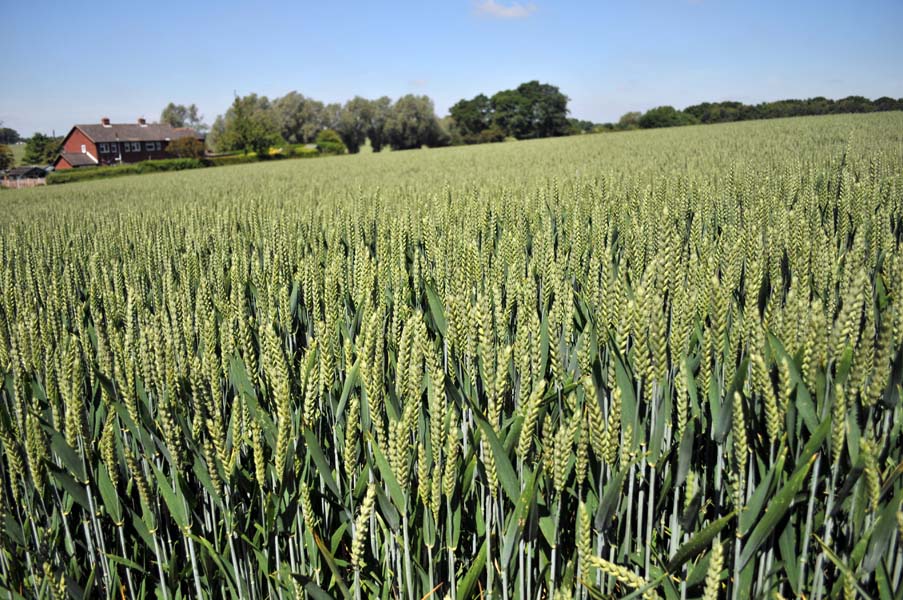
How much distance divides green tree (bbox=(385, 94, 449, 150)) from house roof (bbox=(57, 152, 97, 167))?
3065 cm

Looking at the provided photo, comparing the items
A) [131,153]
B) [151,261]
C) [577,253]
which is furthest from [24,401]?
[131,153]

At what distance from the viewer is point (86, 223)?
7262 millimetres

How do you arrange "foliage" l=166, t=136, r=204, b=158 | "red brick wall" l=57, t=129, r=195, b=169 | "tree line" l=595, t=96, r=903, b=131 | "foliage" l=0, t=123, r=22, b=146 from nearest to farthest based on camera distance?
"tree line" l=595, t=96, r=903, b=131 → "foliage" l=166, t=136, r=204, b=158 → "red brick wall" l=57, t=129, r=195, b=169 → "foliage" l=0, t=123, r=22, b=146

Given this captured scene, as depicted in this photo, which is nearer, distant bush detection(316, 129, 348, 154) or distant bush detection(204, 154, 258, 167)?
distant bush detection(204, 154, 258, 167)

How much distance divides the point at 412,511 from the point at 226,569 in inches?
21.1

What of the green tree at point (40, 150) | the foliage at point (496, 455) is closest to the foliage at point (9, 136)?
the green tree at point (40, 150)

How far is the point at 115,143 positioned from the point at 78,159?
4.55m

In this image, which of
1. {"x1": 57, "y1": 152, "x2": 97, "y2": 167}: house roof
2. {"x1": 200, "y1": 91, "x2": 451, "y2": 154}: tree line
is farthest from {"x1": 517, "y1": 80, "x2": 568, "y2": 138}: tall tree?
{"x1": 57, "y1": 152, "x2": 97, "y2": 167}: house roof

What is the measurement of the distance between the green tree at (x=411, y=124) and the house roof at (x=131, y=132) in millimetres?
21167

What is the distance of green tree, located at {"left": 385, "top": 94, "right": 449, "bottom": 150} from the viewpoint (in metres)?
61.8

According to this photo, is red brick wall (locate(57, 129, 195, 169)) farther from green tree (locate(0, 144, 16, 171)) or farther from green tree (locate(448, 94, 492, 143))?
green tree (locate(448, 94, 492, 143))

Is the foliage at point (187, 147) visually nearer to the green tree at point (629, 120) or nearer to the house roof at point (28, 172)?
the house roof at point (28, 172)

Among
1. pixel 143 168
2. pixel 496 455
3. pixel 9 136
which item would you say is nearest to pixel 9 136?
pixel 9 136

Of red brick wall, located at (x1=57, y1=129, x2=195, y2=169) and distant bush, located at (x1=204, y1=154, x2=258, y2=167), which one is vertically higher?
red brick wall, located at (x1=57, y1=129, x2=195, y2=169)
